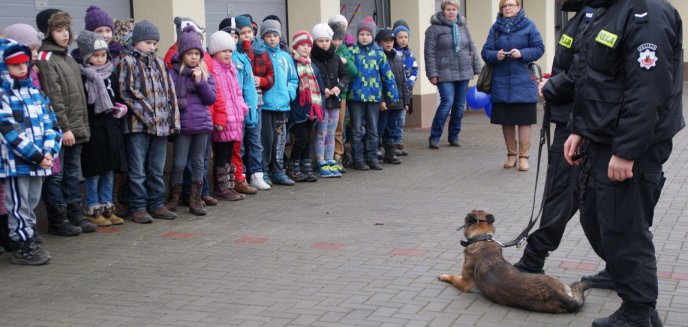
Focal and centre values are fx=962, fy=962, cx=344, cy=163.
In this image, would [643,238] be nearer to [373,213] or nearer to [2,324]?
[2,324]

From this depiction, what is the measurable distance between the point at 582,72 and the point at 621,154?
561mm

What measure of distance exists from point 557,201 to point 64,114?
3.94 metres

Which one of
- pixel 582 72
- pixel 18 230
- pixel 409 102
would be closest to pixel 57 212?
pixel 18 230

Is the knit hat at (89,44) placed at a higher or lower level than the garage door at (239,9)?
lower

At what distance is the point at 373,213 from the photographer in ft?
29.5

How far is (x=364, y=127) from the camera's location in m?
11.8

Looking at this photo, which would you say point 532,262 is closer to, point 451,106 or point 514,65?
point 514,65

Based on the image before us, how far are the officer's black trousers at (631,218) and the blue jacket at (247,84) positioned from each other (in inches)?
212

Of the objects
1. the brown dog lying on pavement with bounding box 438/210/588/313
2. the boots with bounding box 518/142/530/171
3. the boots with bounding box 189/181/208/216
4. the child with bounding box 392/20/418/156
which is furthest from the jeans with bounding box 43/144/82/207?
the child with bounding box 392/20/418/156

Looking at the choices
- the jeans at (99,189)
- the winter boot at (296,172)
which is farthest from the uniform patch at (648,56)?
the winter boot at (296,172)

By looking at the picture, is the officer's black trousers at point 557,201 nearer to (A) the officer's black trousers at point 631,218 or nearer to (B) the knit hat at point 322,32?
(A) the officer's black trousers at point 631,218

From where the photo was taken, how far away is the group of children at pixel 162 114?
714cm

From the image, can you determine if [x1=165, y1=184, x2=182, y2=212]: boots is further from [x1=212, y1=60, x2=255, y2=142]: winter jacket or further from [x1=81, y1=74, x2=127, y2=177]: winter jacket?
[x1=81, y1=74, x2=127, y2=177]: winter jacket

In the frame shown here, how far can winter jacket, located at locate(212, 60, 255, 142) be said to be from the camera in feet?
30.7
